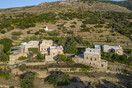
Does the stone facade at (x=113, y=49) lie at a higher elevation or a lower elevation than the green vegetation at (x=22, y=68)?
higher

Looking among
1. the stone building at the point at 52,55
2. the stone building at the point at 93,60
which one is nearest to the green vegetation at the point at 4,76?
the stone building at the point at 52,55

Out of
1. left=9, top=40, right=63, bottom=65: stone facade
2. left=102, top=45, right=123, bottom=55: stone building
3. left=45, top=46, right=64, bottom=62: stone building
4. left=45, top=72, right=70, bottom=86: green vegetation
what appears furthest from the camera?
left=102, top=45, right=123, bottom=55: stone building

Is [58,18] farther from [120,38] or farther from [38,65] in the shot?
[38,65]

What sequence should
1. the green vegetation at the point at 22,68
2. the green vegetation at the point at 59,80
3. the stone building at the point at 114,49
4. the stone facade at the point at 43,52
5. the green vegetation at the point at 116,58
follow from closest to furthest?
the green vegetation at the point at 59,80
the green vegetation at the point at 22,68
the green vegetation at the point at 116,58
the stone facade at the point at 43,52
the stone building at the point at 114,49

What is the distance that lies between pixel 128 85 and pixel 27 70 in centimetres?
1600

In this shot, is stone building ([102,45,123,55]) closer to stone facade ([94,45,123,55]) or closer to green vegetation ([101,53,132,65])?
stone facade ([94,45,123,55])

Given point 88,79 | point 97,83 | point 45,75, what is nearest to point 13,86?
point 45,75

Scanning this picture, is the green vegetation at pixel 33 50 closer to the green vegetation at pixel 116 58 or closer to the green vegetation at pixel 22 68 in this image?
the green vegetation at pixel 22 68

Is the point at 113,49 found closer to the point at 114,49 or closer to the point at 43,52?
the point at 114,49

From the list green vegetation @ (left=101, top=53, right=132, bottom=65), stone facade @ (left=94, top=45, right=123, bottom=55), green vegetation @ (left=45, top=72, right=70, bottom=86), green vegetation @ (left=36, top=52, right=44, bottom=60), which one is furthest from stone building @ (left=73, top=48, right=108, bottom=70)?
green vegetation @ (left=36, top=52, right=44, bottom=60)

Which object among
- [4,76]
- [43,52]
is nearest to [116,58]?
[43,52]

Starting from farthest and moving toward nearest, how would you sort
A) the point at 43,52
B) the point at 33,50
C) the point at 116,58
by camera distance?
the point at 43,52 < the point at 33,50 < the point at 116,58

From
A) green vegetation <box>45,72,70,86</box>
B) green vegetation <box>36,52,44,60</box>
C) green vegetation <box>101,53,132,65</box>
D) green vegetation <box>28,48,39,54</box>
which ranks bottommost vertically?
green vegetation <box>45,72,70,86</box>

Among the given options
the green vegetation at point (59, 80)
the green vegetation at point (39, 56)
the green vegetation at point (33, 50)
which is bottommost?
the green vegetation at point (59, 80)
